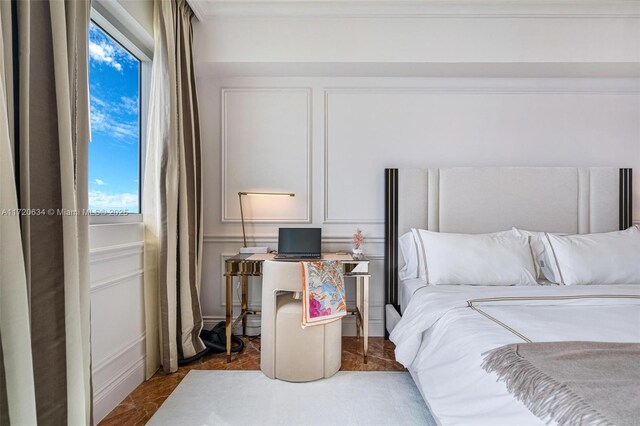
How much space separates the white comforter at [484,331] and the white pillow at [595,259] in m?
0.14

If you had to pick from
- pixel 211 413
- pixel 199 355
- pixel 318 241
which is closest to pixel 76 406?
pixel 211 413

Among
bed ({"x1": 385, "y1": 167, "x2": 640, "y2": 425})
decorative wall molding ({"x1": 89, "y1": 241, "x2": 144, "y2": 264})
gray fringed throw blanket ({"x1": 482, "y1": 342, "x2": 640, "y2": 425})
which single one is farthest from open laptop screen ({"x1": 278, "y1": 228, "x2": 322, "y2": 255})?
gray fringed throw blanket ({"x1": 482, "y1": 342, "x2": 640, "y2": 425})

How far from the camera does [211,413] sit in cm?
186

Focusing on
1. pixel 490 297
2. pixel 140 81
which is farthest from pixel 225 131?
pixel 490 297

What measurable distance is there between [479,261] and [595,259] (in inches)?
30.6

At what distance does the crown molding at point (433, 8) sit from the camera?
2664mm

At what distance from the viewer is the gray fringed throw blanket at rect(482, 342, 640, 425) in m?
0.86

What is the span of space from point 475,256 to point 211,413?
195cm

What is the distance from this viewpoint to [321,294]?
2.19m

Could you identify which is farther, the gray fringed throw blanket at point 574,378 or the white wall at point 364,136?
the white wall at point 364,136

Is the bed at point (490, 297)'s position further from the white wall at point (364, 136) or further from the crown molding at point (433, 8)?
the crown molding at point (433, 8)

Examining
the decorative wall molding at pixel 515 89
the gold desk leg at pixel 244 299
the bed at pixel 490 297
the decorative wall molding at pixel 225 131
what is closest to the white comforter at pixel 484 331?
the bed at pixel 490 297

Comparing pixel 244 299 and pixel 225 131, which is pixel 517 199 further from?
pixel 225 131

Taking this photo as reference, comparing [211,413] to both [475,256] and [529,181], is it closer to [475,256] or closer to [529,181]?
[475,256]
